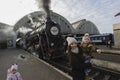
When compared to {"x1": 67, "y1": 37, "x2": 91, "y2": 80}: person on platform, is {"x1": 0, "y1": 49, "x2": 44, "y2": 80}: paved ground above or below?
below

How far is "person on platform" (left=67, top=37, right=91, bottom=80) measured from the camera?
260 inches

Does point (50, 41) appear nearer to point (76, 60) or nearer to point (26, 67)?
point (26, 67)

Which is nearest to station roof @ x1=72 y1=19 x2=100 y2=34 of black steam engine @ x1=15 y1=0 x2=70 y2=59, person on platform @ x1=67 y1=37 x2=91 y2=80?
black steam engine @ x1=15 y1=0 x2=70 y2=59

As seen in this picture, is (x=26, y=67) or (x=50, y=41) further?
(x=50, y=41)

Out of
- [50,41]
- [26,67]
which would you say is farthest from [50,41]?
[26,67]

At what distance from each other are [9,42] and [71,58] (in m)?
37.3

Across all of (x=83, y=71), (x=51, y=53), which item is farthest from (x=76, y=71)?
(x=51, y=53)

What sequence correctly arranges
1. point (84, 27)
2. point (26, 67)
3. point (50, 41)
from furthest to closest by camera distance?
point (84, 27), point (50, 41), point (26, 67)

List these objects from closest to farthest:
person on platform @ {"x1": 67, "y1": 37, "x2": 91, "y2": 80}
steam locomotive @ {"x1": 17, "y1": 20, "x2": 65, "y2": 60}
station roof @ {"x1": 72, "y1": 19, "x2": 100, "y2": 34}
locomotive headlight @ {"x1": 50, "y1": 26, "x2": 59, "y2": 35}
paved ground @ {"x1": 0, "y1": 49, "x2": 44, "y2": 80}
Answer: person on platform @ {"x1": 67, "y1": 37, "x2": 91, "y2": 80}
paved ground @ {"x1": 0, "y1": 49, "x2": 44, "y2": 80}
steam locomotive @ {"x1": 17, "y1": 20, "x2": 65, "y2": 60}
locomotive headlight @ {"x1": 50, "y1": 26, "x2": 59, "y2": 35}
station roof @ {"x1": 72, "y1": 19, "x2": 100, "y2": 34}

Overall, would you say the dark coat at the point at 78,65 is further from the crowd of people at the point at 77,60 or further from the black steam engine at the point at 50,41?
the black steam engine at the point at 50,41

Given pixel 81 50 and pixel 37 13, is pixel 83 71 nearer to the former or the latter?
pixel 81 50

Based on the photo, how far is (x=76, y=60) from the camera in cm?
664

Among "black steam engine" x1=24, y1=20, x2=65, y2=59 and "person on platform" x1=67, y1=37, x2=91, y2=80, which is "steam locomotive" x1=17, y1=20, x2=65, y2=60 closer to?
"black steam engine" x1=24, y1=20, x2=65, y2=59

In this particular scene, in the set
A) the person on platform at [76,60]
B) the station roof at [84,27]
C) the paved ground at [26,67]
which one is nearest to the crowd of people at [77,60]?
the person on platform at [76,60]
